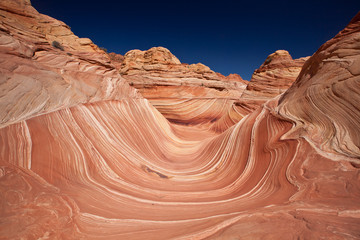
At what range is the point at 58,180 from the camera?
2275mm

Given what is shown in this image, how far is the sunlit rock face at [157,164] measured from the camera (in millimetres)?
1432

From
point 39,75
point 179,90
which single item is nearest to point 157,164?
point 39,75

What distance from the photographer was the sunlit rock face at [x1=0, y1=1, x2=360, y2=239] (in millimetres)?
1432

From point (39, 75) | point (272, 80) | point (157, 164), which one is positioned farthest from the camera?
point (272, 80)

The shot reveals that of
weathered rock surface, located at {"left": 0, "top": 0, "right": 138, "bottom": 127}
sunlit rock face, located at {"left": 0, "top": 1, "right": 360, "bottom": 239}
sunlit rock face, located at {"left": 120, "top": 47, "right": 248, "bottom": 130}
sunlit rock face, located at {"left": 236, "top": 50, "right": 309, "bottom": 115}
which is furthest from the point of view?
sunlit rock face, located at {"left": 120, "top": 47, "right": 248, "bottom": 130}

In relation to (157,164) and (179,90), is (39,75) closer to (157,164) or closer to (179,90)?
(157,164)

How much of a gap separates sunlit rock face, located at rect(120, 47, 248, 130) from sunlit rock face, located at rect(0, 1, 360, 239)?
5915mm

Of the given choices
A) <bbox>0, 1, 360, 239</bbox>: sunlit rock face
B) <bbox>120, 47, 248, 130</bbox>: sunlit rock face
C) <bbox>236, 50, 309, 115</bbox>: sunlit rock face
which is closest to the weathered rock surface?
<bbox>0, 1, 360, 239</bbox>: sunlit rock face

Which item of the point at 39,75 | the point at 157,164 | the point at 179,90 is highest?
the point at 179,90

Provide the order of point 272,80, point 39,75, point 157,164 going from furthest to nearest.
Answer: point 272,80 → point 157,164 → point 39,75

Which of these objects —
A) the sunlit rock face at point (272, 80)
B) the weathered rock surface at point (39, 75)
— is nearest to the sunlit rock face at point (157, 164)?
the weathered rock surface at point (39, 75)

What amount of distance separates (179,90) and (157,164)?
8.10 meters

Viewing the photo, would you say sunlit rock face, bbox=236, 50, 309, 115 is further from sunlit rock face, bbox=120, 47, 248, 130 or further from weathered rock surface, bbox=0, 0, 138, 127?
weathered rock surface, bbox=0, 0, 138, 127

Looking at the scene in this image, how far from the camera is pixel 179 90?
37.8 ft
